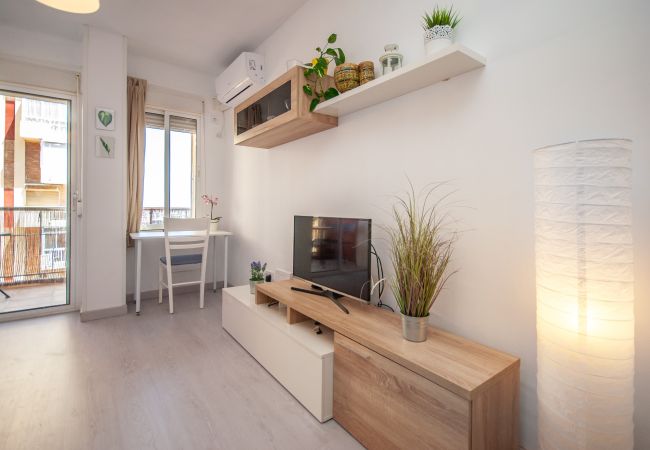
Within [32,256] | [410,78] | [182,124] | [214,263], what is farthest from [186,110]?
[410,78]

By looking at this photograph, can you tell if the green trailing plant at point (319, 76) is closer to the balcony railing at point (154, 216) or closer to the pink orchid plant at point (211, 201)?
the pink orchid plant at point (211, 201)

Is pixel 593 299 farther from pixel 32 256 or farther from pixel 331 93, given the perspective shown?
pixel 32 256

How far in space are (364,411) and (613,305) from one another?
1038 mm

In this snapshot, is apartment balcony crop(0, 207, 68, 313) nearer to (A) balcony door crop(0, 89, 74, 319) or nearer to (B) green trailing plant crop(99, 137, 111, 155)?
(A) balcony door crop(0, 89, 74, 319)

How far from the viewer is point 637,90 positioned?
3.37 ft

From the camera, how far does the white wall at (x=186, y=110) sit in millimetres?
3611

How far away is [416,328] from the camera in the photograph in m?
1.35

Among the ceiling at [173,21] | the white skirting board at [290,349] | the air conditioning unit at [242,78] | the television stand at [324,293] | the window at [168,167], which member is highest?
the ceiling at [173,21]

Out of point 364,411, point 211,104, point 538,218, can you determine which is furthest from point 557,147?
point 211,104

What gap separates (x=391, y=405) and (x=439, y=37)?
1664 mm

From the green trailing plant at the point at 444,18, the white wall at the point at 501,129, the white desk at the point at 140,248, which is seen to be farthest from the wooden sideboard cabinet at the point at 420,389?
the white desk at the point at 140,248

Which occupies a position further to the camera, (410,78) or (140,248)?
(140,248)

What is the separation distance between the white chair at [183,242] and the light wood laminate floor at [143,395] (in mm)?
613

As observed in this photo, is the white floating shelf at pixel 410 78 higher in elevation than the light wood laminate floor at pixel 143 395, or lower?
higher
